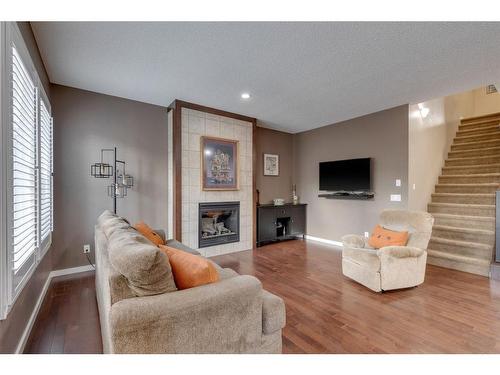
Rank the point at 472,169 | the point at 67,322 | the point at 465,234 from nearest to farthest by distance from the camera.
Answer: the point at 67,322
the point at 465,234
the point at 472,169

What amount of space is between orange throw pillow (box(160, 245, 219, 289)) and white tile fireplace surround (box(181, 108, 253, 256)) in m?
2.63

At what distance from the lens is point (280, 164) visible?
5738mm

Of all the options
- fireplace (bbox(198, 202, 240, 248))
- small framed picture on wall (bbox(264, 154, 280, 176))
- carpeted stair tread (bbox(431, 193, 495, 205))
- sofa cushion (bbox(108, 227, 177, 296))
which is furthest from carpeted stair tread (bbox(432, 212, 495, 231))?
sofa cushion (bbox(108, 227, 177, 296))

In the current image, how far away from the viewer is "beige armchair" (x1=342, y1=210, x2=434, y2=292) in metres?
2.67

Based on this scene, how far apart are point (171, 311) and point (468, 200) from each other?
5155mm

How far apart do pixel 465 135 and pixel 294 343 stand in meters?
5.96

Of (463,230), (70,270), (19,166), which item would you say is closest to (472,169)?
(463,230)

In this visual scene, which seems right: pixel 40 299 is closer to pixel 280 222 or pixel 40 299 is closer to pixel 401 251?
pixel 401 251

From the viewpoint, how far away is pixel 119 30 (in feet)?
6.82

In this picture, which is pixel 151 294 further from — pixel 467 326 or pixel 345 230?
pixel 345 230

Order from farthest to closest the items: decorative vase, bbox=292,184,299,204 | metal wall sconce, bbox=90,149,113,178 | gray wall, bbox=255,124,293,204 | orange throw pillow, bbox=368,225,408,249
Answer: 1. decorative vase, bbox=292,184,299,204
2. gray wall, bbox=255,124,293,204
3. metal wall sconce, bbox=90,149,113,178
4. orange throw pillow, bbox=368,225,408,249

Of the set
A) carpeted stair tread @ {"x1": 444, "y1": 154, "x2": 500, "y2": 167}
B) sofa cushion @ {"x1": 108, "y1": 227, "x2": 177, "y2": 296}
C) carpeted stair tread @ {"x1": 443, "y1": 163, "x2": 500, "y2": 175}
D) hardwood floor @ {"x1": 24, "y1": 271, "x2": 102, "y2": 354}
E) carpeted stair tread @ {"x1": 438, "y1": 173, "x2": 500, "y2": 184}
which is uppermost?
carpeted stair tread @ {"x1": 444, "y1": 154, "x2": 500, "y2": 167}

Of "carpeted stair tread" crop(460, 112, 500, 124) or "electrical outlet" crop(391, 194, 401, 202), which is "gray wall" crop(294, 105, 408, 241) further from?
"carpeted stair tread" crop(460, 112, 500, 124)

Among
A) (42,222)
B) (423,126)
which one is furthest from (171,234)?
(423,126)
